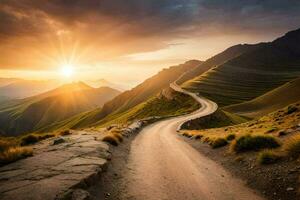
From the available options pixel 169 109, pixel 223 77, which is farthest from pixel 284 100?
pixel 223 77

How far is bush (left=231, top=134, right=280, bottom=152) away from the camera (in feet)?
55.2

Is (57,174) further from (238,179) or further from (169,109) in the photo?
(169,109)

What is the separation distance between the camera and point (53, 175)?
12852 millimetres

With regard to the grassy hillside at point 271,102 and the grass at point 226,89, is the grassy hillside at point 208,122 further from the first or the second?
the grass at point 226,89

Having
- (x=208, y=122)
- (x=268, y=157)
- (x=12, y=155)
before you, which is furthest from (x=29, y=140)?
(x=208, y=122)

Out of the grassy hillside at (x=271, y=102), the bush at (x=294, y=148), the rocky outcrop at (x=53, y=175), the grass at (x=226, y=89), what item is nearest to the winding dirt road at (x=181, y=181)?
the rocky outcrop at (x=53, y=175)

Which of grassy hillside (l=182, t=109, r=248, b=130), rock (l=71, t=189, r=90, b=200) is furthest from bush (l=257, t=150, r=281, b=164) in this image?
grassy hillside (l=182, t=109, r=248, b=130)

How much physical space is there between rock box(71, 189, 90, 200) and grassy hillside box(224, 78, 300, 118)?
103 metres

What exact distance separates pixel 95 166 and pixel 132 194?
3305 mm

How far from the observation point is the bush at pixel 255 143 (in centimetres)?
1681

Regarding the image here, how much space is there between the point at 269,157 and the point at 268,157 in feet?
0.19

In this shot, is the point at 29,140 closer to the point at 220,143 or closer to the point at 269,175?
the point at 220,143

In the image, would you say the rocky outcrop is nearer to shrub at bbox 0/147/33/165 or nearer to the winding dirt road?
shrub at bbox 0/147/33/165

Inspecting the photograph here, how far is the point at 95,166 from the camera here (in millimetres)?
14680
